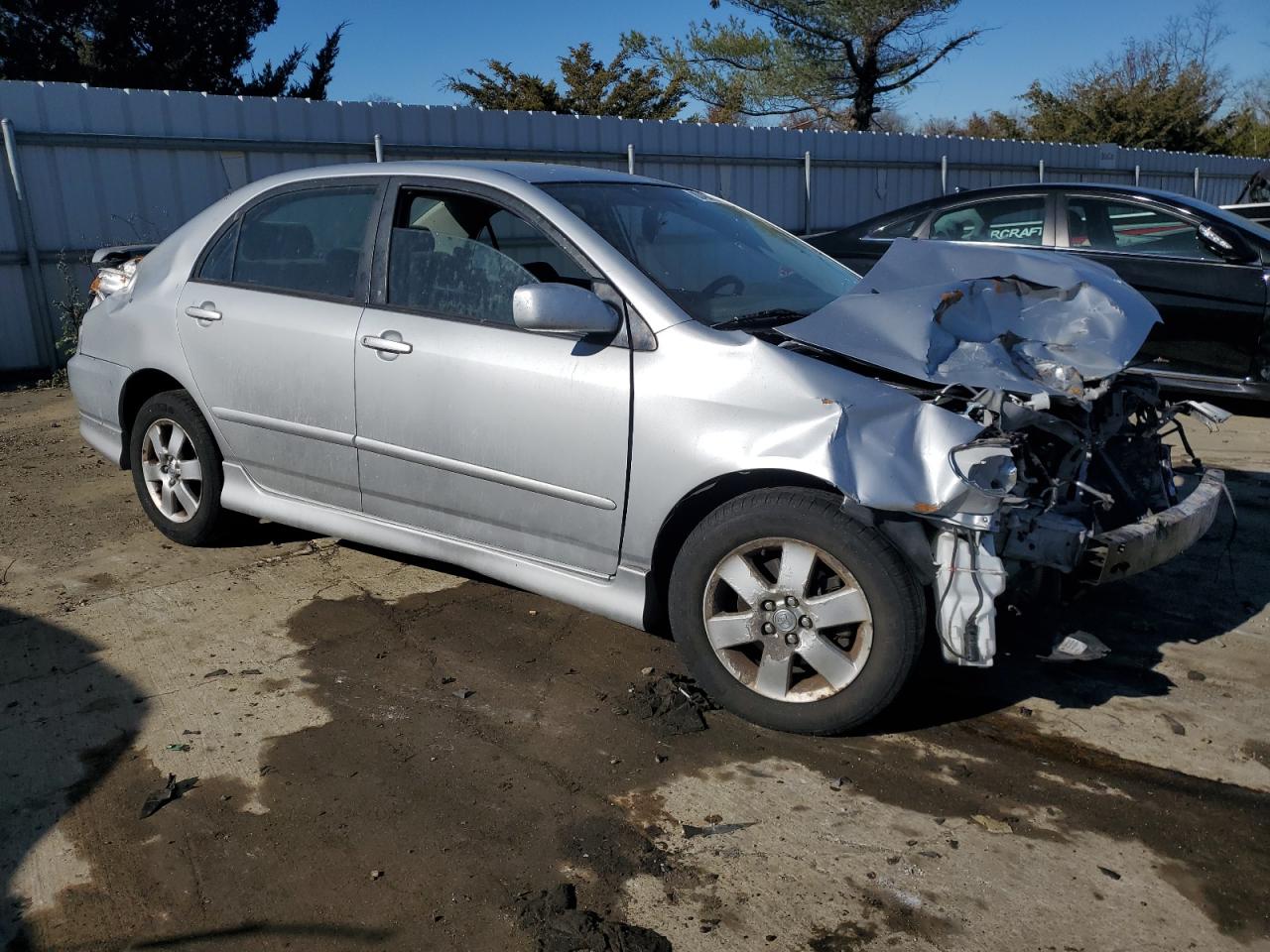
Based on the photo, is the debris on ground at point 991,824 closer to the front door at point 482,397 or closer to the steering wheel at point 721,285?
the front door at point 482,397

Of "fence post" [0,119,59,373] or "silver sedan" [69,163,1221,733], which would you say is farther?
"fence post" [0,119,59,373]

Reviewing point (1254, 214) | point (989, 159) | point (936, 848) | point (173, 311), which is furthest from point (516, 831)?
point (989, 159)

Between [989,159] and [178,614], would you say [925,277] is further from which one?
[989,159]

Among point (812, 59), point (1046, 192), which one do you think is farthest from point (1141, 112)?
point (1046, 192)

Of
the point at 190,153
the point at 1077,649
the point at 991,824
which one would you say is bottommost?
the point at 991,824

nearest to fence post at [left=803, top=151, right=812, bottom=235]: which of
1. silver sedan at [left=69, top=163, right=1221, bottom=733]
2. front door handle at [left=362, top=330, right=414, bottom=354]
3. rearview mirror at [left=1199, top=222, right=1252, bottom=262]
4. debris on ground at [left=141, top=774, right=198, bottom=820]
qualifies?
rearview mirror at [left=1199, top=222, right=1252, bottom=262]

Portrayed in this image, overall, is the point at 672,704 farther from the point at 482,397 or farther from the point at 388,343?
the point at 388,343

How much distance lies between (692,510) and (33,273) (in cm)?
821

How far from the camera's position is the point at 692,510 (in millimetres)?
3582

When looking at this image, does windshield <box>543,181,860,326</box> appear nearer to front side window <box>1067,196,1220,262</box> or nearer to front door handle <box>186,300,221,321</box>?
front door handle <box>186,300,221,321</box>

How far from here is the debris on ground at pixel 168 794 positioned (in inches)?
119

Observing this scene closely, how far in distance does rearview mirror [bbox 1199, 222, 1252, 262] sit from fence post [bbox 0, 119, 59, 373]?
9.13 meters

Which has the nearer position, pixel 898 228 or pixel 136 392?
pixel 136 392

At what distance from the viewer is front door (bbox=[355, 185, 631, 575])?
3.62 m
